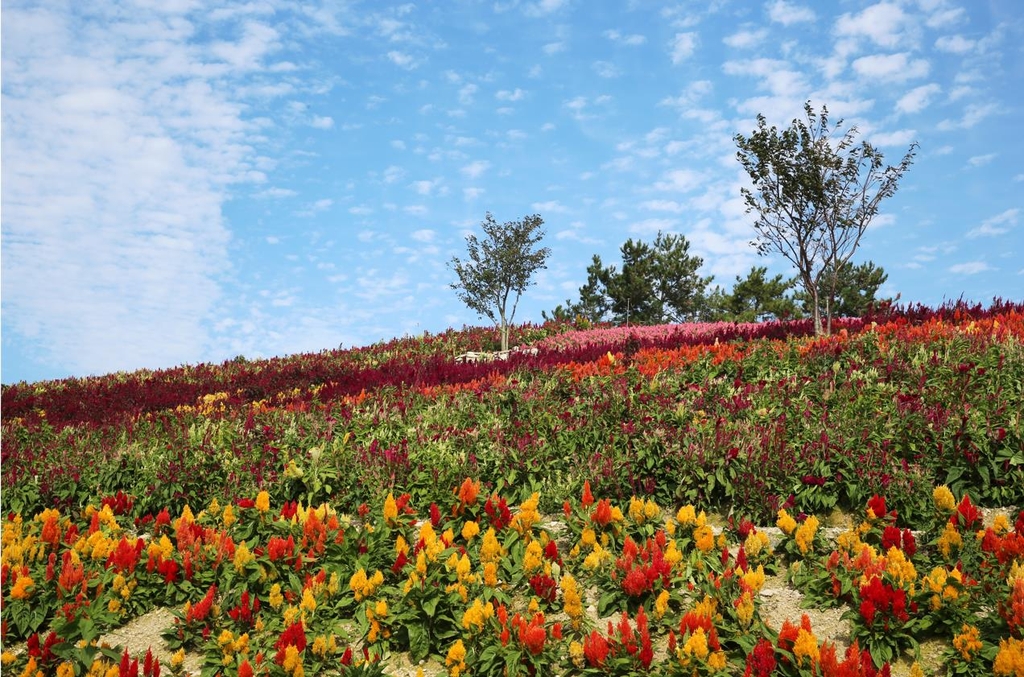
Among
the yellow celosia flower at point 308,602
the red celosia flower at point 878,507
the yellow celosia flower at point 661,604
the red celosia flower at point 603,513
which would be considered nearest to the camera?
the yellow celosia flower at point 661,604

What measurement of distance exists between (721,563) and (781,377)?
407 cm

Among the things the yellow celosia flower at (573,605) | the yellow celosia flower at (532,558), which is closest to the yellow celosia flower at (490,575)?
the yellow celosia flower at (532,558)

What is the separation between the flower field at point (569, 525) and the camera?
4.31 m

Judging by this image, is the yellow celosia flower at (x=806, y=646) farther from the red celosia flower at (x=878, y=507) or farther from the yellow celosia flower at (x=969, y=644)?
the red celosia flower at (x=878, y=507)

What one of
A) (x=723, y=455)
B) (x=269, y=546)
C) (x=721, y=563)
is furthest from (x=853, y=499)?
(x=269, y=546)

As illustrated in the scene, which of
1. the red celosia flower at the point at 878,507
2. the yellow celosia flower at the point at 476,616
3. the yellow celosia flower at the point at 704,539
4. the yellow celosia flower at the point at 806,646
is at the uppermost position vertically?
the red celosia flower at the point at 878,507

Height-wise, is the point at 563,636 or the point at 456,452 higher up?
the point at 456,452

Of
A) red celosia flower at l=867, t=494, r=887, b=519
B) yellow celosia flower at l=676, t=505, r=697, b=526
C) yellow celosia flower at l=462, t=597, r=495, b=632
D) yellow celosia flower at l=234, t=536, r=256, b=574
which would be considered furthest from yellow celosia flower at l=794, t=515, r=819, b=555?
yellow celosia flower at l=234, t=536, r=256, b=574

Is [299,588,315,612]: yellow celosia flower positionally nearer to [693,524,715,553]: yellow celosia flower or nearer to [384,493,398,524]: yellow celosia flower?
[384,493,398,524]: yellow celosia flower

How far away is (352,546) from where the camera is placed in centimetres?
548

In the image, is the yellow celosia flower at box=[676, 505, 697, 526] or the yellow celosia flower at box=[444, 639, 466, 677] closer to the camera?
the yellow celosia flower at box=[444, 639, 466, 677]

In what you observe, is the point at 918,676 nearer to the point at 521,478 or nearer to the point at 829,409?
the point at 521,478

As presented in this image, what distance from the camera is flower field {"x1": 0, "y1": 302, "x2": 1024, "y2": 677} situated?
431cm

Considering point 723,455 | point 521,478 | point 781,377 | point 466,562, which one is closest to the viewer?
point 466,562
